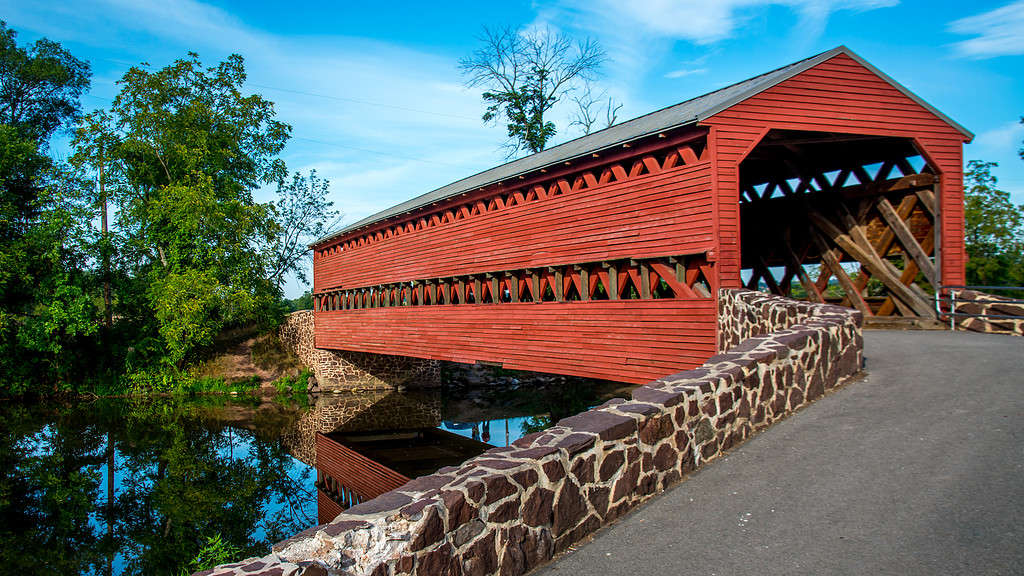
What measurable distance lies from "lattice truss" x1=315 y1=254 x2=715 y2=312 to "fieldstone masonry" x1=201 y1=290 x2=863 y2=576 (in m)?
2.43

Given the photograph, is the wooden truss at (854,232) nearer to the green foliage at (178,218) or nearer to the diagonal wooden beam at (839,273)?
the diagonal wooden beam at (839,273)

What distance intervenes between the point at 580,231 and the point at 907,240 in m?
5.79

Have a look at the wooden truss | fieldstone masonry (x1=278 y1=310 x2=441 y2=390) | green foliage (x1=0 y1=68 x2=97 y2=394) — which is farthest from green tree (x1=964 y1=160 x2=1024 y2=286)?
green foliage (x1=0 y1=68 x2=97 y2=394)

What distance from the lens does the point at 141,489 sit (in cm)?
1112

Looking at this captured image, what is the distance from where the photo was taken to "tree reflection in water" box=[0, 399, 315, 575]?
8.33 metres

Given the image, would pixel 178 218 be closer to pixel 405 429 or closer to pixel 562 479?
pixel 405 429

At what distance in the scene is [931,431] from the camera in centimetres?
549

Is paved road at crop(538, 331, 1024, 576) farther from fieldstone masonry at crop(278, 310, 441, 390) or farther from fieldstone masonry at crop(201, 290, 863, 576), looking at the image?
fieldstone masonry at crop(278, 310, 441, 390)

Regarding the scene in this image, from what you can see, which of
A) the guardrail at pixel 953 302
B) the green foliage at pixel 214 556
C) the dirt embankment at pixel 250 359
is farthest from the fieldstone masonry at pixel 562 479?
A: the dirt embankment at pixel 250 359

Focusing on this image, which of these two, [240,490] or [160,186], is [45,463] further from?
[160,186]

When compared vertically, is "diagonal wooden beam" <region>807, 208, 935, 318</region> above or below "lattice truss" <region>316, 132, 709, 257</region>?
below

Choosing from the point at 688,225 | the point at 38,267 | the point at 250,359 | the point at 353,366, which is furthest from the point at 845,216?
the point at 38,267

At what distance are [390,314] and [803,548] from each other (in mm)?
14628

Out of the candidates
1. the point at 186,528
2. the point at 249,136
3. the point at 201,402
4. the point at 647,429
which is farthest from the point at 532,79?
the point at 647,429
